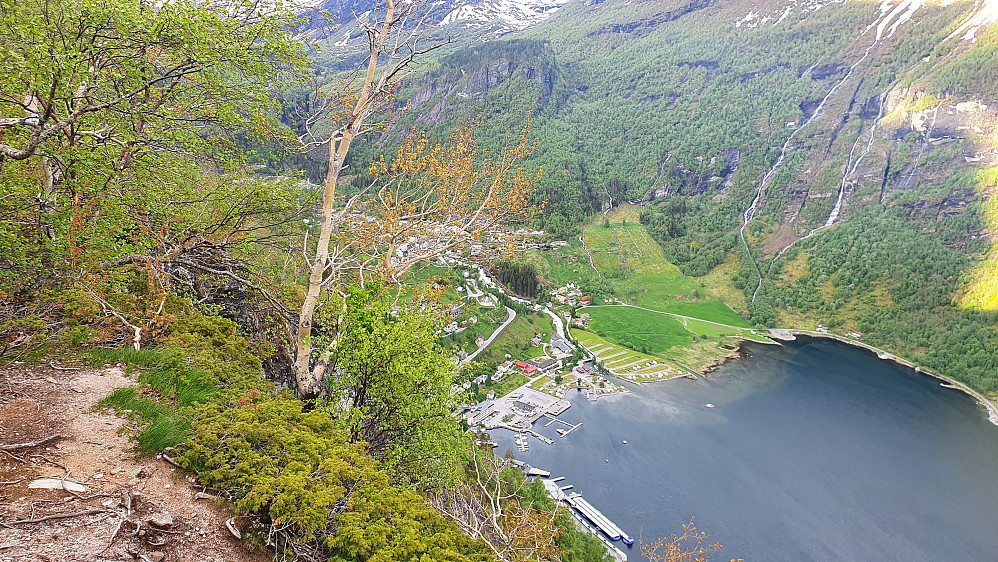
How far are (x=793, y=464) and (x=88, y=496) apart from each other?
196 ft

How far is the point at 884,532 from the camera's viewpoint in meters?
Answer: 40.5

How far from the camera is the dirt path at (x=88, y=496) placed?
426cm

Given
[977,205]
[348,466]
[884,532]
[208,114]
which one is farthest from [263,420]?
[977,205]

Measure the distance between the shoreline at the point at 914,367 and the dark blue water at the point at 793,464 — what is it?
60.4 inches

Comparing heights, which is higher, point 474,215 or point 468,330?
point 474,215

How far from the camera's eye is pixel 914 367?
A: 257 ft

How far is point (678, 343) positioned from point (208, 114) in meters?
82.8

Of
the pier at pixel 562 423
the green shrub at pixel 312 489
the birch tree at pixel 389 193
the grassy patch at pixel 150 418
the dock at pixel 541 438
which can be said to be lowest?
the pier at pixel 562 423

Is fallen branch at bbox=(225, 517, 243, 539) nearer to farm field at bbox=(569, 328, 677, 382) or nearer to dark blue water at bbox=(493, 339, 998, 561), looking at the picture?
dark blue water at bbox=(493, 339, 998, 561)

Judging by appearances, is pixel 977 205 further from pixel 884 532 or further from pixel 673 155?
pixel 884 532

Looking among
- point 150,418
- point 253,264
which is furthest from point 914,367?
point 150,418

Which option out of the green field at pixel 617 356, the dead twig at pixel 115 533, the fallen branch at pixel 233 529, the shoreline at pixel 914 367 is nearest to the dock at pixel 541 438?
the green field at pixel 617 356

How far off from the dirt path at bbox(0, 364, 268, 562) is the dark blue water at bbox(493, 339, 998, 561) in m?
38.7

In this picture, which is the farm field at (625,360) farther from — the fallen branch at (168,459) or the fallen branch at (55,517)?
the fallen branch at (55,517)
